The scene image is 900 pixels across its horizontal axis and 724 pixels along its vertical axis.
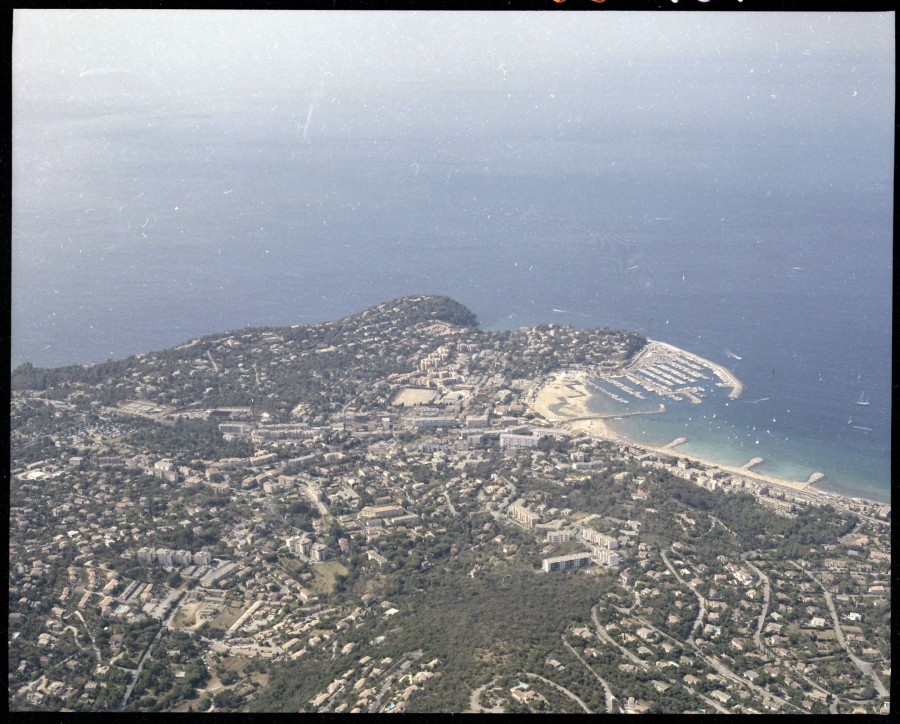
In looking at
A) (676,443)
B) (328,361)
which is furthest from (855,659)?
(328,361)

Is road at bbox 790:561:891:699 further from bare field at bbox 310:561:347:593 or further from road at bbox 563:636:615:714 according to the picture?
bare field at bbox 310:561:347:593

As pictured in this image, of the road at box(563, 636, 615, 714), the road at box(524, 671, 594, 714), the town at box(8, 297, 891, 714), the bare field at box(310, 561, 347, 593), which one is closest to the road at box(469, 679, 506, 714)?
the town at box(8, 297, 891, 714)

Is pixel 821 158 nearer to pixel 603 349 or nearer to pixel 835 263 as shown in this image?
pixel 835 263

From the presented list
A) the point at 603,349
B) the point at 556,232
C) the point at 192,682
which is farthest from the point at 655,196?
the point at 192,682

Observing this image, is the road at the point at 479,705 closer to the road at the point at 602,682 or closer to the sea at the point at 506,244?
the road at the point at 602,682

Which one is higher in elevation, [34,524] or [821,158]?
[821,158]

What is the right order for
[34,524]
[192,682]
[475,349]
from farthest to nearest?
[475,349]
[34,524]
[192,682]

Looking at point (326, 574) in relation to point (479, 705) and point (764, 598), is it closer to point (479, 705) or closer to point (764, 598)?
point (479, 705)
